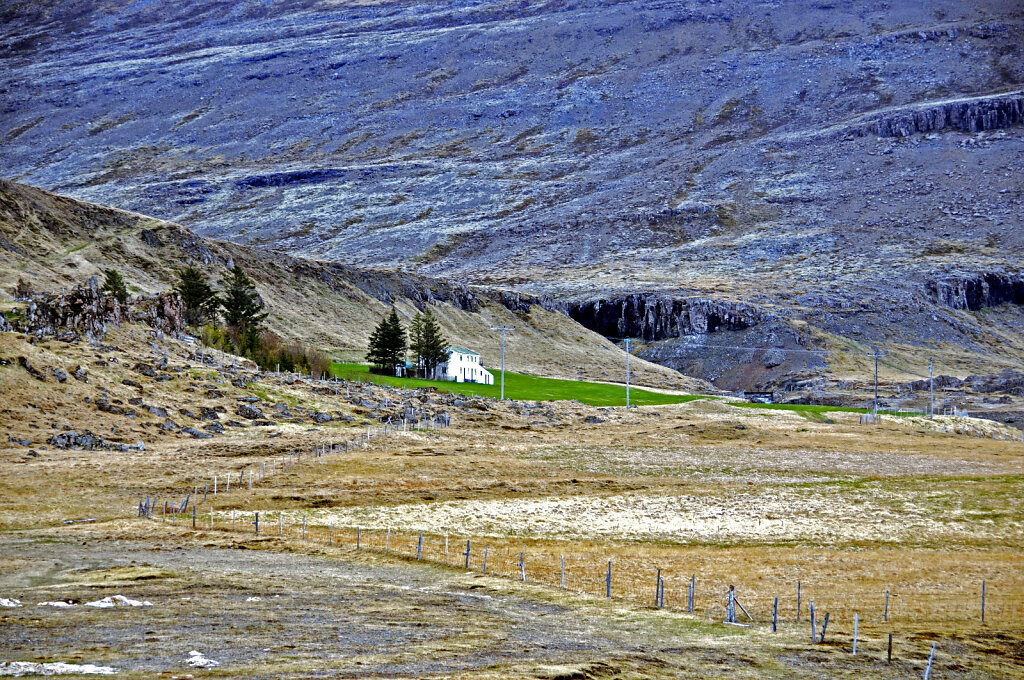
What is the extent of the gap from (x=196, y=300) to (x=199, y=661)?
88619mm

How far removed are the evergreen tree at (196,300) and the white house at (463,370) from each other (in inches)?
946

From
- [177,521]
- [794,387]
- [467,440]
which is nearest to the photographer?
[177,521]

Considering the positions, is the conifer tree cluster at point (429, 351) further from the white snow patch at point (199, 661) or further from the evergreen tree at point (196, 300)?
the white snow patch at point (199, 661)

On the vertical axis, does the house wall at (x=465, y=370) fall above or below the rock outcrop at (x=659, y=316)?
below

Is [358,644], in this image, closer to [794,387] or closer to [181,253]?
[181,253]

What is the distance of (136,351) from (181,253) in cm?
5266

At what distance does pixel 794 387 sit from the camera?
133875 mm

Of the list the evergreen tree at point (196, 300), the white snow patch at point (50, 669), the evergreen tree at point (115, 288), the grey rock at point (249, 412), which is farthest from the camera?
the evergreen tree at point (196, 300)

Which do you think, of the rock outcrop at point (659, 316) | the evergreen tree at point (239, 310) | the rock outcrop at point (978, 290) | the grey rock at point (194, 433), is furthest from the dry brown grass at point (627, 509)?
the rock outcrop at point (978, 290)

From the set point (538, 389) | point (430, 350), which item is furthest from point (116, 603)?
point (430, 350)

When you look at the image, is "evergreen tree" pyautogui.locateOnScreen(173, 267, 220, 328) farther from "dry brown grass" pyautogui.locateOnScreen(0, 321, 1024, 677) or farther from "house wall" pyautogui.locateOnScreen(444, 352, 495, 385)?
"dry brown grass" pyautogui.locateOnScreen(0, 321, 1024, 677)

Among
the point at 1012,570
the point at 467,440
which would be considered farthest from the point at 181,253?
the point at 1012,570

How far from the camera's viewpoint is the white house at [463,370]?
10712 centimetres

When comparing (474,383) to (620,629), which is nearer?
(620,629)
